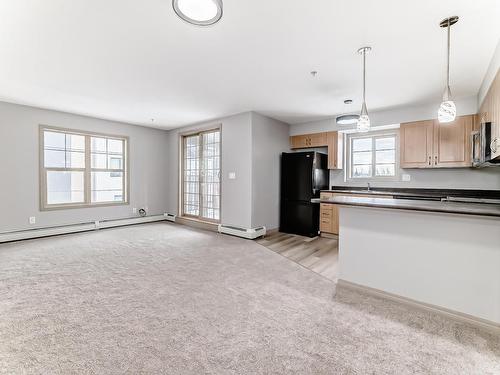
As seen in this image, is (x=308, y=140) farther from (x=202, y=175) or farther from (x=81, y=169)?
(x=81, y=169)

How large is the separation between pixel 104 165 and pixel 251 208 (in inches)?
146

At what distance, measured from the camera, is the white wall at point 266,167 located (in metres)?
4.89

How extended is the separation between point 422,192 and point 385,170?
0.78m

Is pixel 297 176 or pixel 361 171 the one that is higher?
pixel 361 171

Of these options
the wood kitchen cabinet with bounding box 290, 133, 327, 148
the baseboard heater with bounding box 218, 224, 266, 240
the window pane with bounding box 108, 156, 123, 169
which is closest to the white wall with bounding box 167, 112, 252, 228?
the baseboard heater with bounding box 218, 224, 266, 240

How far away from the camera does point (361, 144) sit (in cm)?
525

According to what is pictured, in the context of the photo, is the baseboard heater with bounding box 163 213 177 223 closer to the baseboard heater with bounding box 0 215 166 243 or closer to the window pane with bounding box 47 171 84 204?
the baseboard heater with bounding box 0 215 166 243

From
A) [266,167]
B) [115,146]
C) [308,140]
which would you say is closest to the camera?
[266,167]

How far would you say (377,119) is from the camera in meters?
4.68

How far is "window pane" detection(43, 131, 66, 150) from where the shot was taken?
4.86 metres

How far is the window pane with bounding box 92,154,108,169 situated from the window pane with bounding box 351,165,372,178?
5685 mm

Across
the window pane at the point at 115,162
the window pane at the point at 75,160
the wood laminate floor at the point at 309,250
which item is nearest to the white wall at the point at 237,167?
the wood laminate floor at the point at 309,250

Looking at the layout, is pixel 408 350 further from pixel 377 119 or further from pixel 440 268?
pixel 377 119

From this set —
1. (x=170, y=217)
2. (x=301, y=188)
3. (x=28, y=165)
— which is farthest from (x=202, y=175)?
(x=28, y=165)
